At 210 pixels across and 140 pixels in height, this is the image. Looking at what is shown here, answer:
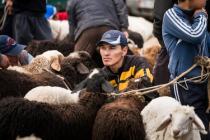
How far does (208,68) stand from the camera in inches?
226

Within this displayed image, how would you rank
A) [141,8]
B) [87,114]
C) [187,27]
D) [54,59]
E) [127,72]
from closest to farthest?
[187,27], [87,114], [127,72], [54,59], [141,8]

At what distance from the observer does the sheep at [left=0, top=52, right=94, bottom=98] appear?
610cm

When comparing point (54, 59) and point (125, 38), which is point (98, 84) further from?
point (54, 59)

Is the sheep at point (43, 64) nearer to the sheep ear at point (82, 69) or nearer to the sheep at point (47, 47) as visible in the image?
the sheep ear at point (82, 69)

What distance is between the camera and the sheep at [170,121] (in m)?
5.23

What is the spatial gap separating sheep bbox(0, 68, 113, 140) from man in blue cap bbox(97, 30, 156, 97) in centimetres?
59

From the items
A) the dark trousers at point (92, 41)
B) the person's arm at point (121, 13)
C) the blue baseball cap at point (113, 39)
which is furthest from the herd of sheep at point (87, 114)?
the person's arm at point (121, 13)

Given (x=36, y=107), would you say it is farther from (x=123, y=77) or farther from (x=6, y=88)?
(x=123, y=77)

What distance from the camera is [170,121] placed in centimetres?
533

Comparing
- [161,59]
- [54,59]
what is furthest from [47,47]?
[161,59]

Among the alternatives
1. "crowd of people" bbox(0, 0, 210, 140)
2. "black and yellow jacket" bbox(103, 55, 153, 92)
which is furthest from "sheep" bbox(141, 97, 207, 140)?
"black and yellow jacket" bbox(103, 55, 153, 92)

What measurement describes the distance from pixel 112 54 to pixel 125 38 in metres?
0.27

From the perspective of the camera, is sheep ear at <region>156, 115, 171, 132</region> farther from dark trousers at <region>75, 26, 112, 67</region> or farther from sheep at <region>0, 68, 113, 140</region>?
dark trousers at <region>75, 26, 112, 67</region>

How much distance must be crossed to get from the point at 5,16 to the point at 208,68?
4.01 m
